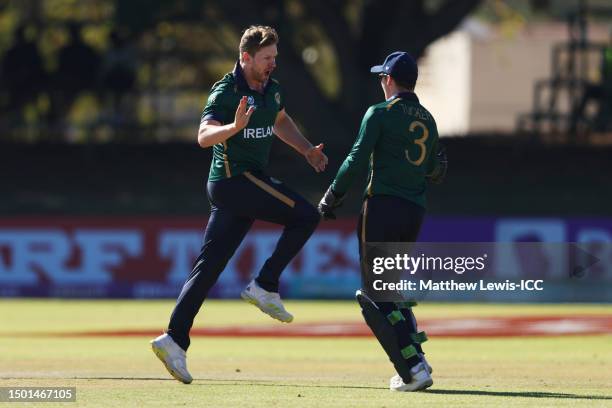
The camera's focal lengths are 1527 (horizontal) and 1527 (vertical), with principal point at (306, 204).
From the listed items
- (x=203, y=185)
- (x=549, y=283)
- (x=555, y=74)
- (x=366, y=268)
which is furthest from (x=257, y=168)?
(x=555, y=74)

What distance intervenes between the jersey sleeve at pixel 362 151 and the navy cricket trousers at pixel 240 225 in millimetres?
391

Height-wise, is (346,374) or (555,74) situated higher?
(346,374)

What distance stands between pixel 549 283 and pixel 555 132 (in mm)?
14504

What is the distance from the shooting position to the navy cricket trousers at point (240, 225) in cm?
1012

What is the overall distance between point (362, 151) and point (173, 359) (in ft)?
6.06

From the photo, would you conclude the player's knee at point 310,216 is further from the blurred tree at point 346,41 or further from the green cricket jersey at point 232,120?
the blurred tree at point 346,41

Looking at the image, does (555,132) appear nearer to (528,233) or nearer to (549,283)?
(528,233)

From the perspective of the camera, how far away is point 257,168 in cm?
1025

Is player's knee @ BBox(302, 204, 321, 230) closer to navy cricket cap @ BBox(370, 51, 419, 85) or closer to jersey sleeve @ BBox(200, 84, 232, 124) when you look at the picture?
jersey sleeve @ BBox(200, 84, 232, 124)

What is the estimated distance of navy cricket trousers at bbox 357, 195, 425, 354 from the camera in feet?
32.4

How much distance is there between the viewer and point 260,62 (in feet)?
33.0

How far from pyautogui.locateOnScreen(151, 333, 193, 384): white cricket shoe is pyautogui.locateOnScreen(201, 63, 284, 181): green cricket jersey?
1161 millimetres

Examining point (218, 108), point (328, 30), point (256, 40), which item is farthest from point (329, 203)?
point (328, 30)

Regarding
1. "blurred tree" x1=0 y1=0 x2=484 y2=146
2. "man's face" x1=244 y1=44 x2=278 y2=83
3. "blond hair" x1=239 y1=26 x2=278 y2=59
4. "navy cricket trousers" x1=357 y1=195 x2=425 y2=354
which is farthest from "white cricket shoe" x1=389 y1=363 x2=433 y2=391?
"blurred tree" x1=0 y1=0 x2=484 y2=146
